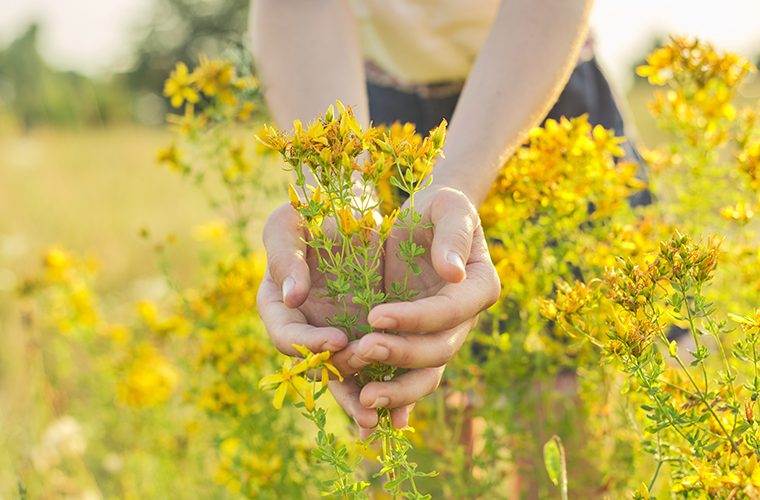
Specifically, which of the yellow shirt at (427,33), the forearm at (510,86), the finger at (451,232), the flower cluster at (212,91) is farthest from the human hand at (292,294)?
the yellow shirt at (427,33)

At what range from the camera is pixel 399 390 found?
101 centimetres

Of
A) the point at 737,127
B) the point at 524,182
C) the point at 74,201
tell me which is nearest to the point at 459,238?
the point at 524,182

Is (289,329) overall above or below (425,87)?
above

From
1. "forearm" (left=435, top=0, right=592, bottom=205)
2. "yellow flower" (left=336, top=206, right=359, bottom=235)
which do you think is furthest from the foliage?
"forearm" (left=435, top=0, right=592, bottom=205)

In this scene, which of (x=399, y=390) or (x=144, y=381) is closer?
(x=399, y=390)

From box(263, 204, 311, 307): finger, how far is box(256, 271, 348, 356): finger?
0.02 metres

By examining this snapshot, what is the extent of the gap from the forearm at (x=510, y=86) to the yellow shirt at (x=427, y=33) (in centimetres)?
46

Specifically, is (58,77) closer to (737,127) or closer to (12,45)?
(12,45)

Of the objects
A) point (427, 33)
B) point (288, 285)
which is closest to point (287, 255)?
point (288, 285)

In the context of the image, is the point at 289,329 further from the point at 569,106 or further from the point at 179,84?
the point at 569,106

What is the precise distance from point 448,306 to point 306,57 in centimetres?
81

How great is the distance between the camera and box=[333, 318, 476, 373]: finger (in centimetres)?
96

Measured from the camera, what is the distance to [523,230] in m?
1.54

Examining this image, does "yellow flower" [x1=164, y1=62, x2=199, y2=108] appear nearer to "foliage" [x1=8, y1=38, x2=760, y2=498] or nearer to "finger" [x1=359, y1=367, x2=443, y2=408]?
"foliage" [x1=8, y1=38, x2=760, y2=498]
